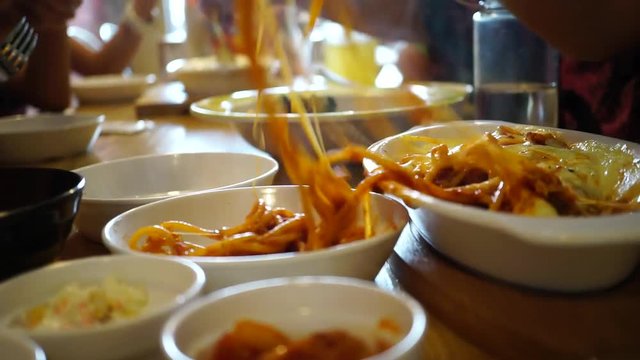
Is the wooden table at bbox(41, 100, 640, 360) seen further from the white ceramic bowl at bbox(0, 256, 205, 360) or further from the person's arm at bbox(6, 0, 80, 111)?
the person's arm at bbox(6, 0, 80, 111)

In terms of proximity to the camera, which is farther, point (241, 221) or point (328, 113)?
point (328, 113)

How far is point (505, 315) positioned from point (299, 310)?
183 mm

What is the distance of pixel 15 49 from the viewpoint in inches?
51.6

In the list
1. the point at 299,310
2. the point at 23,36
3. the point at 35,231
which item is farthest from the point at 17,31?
the point at 299,310

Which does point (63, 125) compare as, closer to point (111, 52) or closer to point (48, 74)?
point (48, 74)

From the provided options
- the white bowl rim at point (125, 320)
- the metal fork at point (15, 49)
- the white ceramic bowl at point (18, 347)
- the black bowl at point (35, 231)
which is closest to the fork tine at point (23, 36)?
the metal fork at point (15, 49)

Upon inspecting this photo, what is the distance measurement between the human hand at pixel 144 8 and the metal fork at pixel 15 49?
1.72 meters

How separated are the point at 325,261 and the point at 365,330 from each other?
0.33ft

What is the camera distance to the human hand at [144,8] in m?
3.05

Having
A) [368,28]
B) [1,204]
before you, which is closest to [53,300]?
[1,204]

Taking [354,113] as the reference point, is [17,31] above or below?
above

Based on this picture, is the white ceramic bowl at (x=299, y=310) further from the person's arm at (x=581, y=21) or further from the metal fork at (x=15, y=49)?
the metal fork at (x=15, y=49)

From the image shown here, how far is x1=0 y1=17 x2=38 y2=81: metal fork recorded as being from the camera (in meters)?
1.29

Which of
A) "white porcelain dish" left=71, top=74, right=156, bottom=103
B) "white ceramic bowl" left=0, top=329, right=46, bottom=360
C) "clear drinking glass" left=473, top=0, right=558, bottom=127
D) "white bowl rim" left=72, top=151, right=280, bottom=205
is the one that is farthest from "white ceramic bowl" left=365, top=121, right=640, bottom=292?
"white porcelain dish" left=71, top=74, right=156, bottom=103
